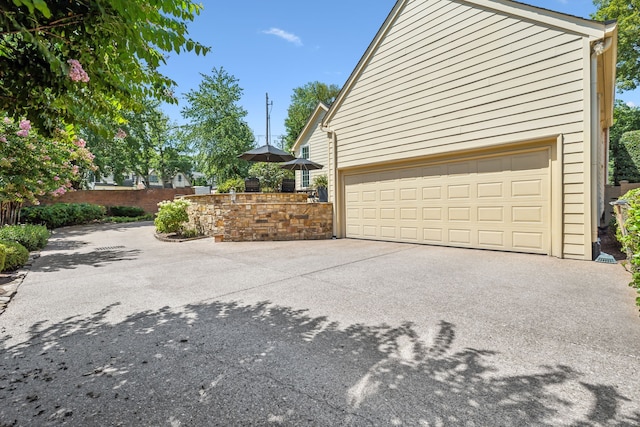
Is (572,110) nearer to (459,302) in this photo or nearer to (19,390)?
(459,302)

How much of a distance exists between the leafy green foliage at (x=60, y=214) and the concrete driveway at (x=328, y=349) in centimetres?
1152

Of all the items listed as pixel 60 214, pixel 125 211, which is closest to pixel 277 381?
pixel 60 214

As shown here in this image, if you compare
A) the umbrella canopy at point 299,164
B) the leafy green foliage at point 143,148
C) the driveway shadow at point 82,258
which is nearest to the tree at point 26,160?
the driveway shadow at point 82,258

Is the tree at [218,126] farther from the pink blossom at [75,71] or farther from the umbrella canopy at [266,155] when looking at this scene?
the pink blossom at [75,71]

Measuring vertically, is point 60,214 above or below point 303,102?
below

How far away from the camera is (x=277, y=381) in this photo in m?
2.07

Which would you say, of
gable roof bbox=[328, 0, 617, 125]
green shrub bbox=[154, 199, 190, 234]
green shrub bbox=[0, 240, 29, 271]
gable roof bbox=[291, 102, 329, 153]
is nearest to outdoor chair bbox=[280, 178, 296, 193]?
green shrub bbox=[154, 199, 190, 234]

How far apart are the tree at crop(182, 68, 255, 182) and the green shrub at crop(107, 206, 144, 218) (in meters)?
6.92

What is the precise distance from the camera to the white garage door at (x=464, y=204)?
5.98 meters

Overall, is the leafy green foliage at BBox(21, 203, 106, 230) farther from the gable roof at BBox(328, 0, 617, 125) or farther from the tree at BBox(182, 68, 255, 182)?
the gable roof at BBox(328, 0, 617, 125)

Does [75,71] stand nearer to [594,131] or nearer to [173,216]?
[594,131]

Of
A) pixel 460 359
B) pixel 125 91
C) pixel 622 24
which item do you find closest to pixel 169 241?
pixel 125 91

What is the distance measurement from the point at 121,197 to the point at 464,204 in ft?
63.3

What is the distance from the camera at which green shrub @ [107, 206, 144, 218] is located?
60.1 feet
